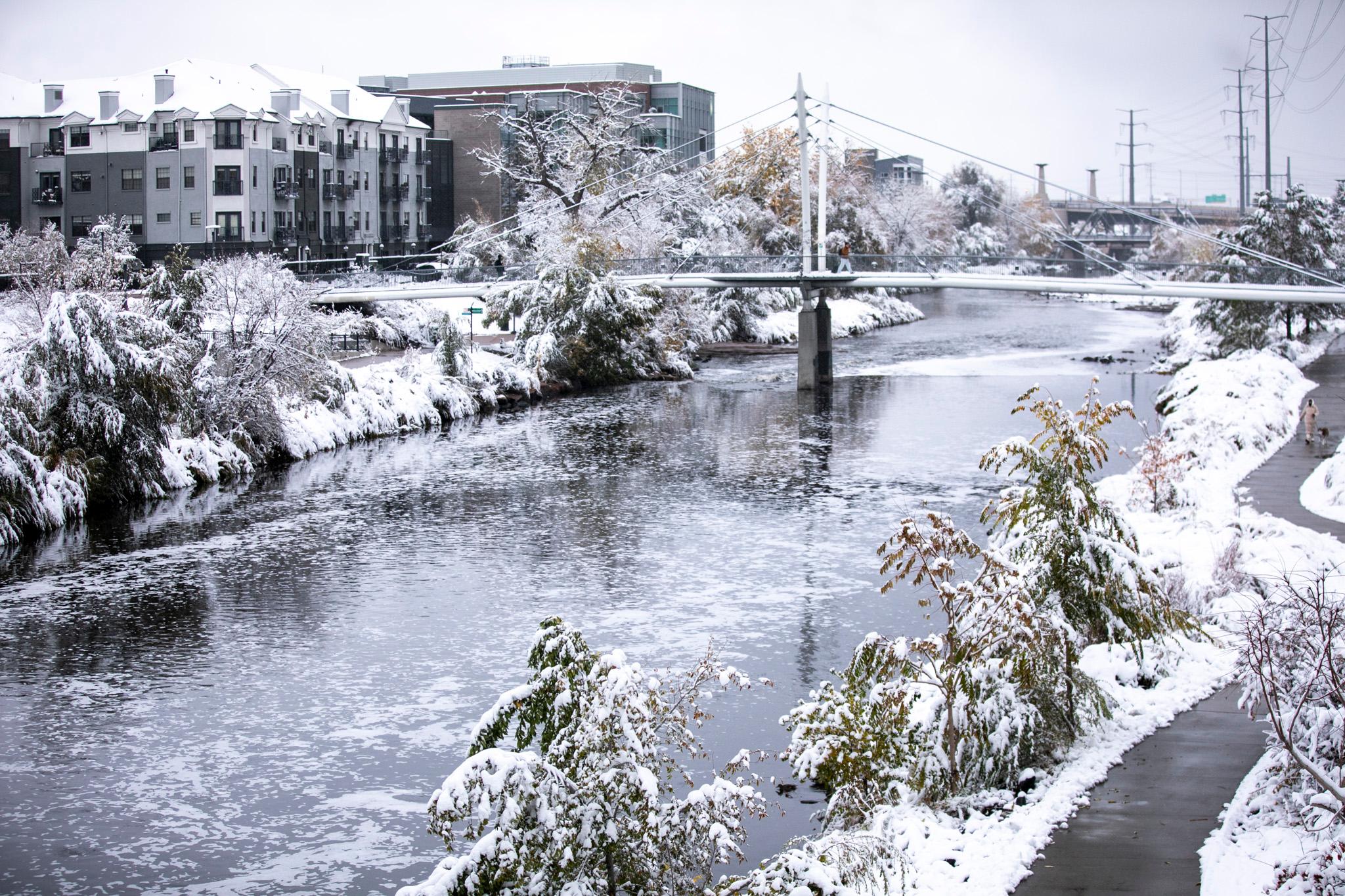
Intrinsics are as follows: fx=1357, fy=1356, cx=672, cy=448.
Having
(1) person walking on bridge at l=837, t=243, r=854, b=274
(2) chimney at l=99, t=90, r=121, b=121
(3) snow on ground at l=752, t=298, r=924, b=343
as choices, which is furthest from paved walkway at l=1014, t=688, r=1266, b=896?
(2) chimney at l=99, t=90, r=121, b=121

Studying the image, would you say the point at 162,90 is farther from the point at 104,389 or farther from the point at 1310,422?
the point at 1310,422

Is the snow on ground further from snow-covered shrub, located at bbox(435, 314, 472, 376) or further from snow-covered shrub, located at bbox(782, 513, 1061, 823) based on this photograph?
snow-covered shrub, located at bbox(782, 513, 1061, 823)

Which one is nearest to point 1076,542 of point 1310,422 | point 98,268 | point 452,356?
point 1310,422

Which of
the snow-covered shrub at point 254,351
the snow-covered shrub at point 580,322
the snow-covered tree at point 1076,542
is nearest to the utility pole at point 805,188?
the snow-covered shrub at point 580,322

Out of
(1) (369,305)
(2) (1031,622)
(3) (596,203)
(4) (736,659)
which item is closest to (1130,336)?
(3) (596,203)

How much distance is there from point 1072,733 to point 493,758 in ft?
21.0

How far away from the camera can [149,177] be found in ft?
214

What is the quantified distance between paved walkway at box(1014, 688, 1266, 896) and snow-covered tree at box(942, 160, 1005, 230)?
349 feet

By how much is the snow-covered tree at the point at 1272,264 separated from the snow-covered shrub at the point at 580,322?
1899cm

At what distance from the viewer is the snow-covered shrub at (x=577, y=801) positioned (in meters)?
7.29

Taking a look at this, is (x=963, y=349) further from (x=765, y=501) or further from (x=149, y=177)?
(x=149, y=177)

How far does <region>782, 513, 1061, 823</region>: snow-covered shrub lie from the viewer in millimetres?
10945

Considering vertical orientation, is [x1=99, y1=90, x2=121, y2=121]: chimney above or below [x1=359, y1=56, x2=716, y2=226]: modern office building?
below

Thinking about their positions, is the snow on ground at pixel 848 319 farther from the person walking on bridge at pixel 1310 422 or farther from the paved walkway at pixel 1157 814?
the paved walkway at pixel 1157 814
